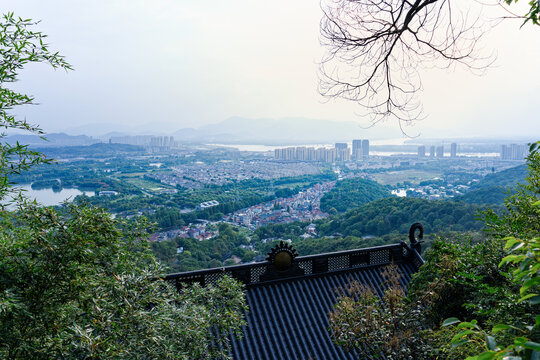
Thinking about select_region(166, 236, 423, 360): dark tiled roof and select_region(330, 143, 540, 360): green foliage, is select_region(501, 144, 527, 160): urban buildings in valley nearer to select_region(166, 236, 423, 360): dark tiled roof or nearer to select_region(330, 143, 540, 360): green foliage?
select_region(166, 236, 423, 360): dark tiled roof

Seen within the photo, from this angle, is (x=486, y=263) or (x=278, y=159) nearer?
(x=486, y=263)

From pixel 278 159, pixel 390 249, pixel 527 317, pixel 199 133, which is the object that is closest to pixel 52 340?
pixel 527 317

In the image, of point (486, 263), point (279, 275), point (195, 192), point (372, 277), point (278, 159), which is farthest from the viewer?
point (278, 159)

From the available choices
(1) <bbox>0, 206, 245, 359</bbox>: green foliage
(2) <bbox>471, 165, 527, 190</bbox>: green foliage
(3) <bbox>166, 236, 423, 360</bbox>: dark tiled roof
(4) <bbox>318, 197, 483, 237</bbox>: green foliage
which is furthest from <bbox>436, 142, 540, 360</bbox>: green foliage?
(2) <bbox>471, 165, 527, 190</bbox>: green foliage

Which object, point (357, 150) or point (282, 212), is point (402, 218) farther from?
point (357, 150)

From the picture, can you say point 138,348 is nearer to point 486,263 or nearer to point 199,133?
point 486,263

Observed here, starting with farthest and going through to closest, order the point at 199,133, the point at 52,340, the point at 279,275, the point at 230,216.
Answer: the point at 199,133 → the point at 230,216 → the point at 279,275 → the point at 52,340
